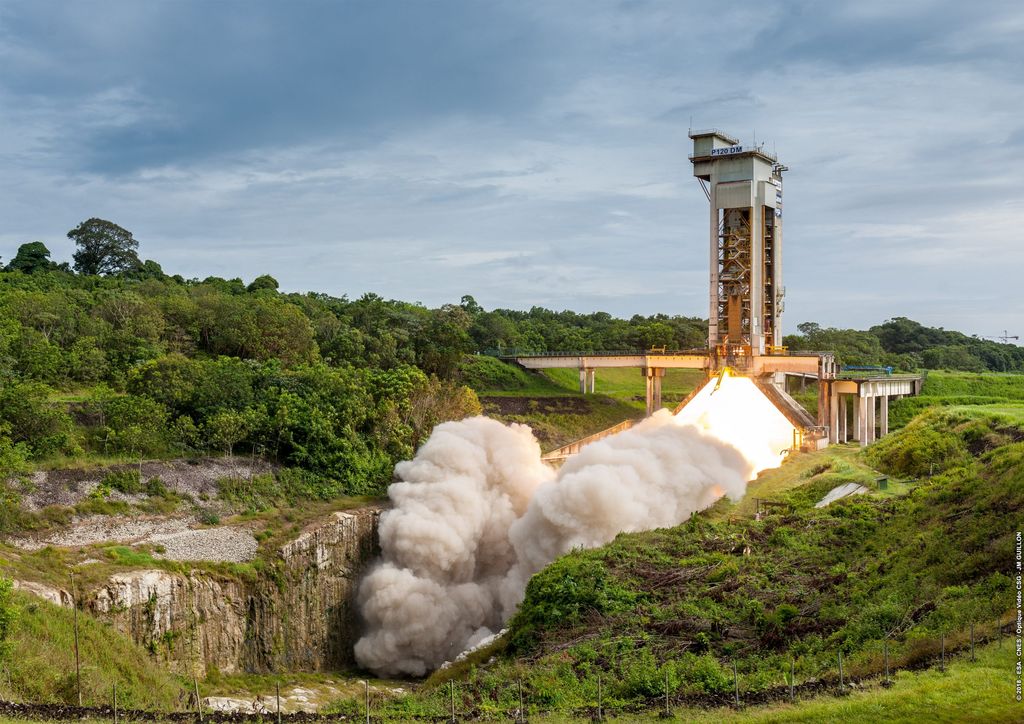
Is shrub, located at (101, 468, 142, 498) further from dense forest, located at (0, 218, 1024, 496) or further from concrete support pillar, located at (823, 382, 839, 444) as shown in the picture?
concrete support pillar, located at (823, 382, 839, 444)

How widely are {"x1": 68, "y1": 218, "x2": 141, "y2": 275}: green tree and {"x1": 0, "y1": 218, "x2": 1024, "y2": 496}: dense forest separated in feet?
11.7

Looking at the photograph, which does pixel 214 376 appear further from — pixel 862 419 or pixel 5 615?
pixel 862 419

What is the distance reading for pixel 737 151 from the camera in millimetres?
70375

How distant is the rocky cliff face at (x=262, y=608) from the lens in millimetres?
34312

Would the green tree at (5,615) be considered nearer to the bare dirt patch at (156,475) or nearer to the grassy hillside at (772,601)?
the grassy hillside at (772,601)

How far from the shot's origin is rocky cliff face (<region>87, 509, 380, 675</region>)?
34.3m

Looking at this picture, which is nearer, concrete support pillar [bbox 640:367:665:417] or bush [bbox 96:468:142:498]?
bush [bbox 96:468:142:498]

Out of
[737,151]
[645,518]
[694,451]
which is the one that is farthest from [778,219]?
[645,518]

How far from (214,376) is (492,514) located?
691 inches

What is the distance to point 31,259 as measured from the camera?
92.5 metres

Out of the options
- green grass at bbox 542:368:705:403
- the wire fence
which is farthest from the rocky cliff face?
green grass at bbox 542:368:705:403

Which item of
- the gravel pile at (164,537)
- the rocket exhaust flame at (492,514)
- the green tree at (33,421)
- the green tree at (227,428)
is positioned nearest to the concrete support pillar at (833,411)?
the rocket exhaust flame at (492,514)

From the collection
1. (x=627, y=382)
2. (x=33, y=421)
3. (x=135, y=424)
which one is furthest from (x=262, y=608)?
(x=627, y=382)

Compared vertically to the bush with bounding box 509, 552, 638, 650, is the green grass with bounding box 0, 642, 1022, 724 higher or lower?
higher
